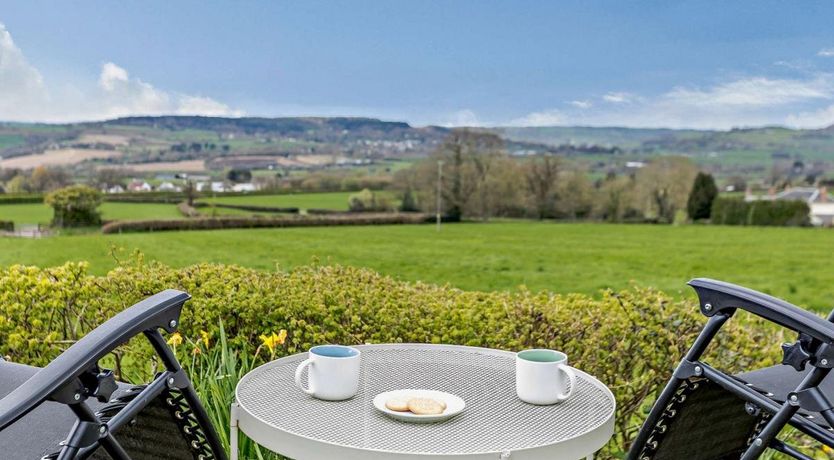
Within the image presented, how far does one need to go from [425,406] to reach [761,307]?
642 millimetres

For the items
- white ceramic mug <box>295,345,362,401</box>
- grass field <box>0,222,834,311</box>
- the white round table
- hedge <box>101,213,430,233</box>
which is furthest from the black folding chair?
grass field <box>0,222,834,311</box>

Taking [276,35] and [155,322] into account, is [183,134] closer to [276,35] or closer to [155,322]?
[276,35]

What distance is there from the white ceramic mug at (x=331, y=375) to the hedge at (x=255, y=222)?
33.9 feet

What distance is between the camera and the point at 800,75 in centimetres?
2102

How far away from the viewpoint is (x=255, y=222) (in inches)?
504

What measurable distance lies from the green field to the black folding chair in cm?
992

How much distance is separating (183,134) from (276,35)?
2469 mm

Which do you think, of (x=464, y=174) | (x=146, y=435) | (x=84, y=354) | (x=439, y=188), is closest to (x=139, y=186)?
(x=439, y=188)

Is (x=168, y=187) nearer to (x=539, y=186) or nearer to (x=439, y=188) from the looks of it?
(x=439, y=188)

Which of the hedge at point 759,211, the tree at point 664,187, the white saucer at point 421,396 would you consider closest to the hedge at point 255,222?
the tree at point 664,187

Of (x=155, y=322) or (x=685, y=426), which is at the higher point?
(x=155, y=322)

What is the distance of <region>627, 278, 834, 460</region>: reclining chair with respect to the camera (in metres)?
1.37

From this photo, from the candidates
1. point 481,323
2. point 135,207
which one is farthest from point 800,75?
point 481,323

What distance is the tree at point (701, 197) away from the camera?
61.4ft
